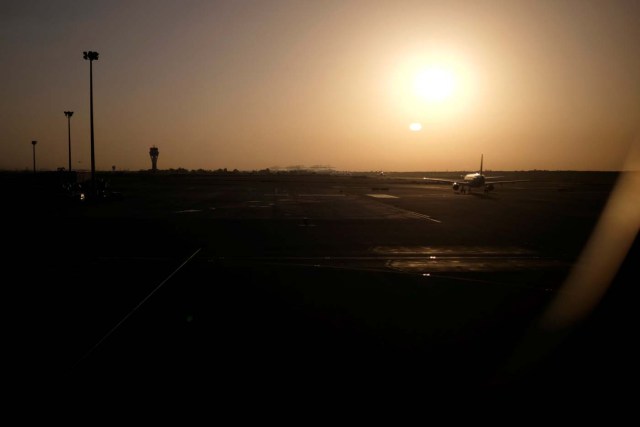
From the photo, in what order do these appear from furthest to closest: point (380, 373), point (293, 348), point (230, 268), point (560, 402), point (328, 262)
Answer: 1. point (328, 262)
2. point (230, 268)
3. point (293, 348)
4. point (380, 373)
5. point (560, 402)

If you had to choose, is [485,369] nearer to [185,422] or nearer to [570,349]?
[570,349]

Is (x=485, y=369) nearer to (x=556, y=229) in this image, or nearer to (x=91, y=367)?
(x=91, y=367)

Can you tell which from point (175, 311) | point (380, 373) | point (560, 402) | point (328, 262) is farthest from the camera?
point (328, 262)

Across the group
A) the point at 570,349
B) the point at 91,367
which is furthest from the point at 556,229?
the point at 91,367

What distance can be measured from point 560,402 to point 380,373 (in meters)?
1.80

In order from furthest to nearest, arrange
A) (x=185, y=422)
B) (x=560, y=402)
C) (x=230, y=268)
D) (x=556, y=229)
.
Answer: (x=556, y=229), (x=230, y=268), (x=560, y=402), (x=185, y=422)

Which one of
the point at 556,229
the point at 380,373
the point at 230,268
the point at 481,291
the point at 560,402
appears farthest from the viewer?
the point at 556,229

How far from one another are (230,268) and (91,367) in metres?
7.50

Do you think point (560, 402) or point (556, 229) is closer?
point (560, 402)

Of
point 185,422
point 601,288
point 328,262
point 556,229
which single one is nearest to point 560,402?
point 185,422

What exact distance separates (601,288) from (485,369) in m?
6.61

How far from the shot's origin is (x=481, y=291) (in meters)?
10.8

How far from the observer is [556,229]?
2594 centimetres

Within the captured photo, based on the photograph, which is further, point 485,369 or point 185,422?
point 485,369
